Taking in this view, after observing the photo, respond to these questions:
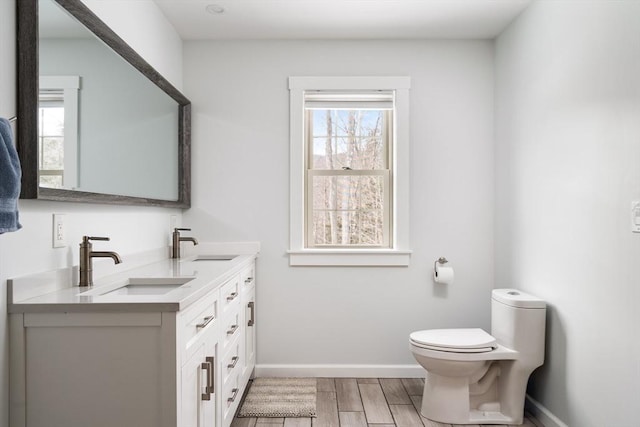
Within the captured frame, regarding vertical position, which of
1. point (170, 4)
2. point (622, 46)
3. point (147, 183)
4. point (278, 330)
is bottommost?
point (278, 330)

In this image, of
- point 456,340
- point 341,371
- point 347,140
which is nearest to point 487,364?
point 456,340

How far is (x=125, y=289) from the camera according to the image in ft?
6.40

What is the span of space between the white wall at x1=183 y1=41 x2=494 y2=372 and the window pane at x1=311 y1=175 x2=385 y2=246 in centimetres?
25

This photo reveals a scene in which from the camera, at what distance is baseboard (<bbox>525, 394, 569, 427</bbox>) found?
7.90 feet

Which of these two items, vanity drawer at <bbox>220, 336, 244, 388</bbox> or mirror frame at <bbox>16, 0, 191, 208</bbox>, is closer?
mirror frame at <bbox>16, 0, 191, 208</bbox>

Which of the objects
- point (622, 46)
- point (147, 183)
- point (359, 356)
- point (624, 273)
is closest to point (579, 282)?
point (624, 273)

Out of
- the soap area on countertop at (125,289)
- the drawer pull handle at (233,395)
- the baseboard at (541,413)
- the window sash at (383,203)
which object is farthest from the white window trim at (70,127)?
the baseboard at (541,413)

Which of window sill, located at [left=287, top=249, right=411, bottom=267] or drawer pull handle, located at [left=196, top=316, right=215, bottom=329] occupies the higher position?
window sill, located at [left=287, top=249, right=411, bottom=267]

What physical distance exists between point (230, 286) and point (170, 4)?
1.69 metres

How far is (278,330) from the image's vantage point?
319cm

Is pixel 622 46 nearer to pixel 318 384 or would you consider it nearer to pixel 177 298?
pixel 177 298

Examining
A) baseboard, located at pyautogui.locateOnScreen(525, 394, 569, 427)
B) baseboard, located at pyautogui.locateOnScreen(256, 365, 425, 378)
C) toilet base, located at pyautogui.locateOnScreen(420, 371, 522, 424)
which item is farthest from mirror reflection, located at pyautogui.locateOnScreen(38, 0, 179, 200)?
baseboard, located at pyautogui.locateOnScreen(525, 394, 569, 427)

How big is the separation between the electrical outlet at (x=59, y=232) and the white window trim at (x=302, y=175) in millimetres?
1635

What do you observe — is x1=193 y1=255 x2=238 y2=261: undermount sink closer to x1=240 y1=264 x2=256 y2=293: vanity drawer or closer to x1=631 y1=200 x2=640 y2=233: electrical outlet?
x1=240 y1=264 x2=256 y2=293: vanity drawer
